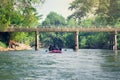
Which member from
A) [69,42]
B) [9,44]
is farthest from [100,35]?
[9,44]

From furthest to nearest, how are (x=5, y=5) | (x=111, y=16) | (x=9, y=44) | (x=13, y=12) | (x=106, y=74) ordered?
Result: (x=111, y=16) → (x=9, y=44) → (x=13, y=12) → (x=5, y=5) → (x=106, y=74)

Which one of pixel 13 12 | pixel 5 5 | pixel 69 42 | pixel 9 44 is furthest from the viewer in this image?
pixel 69 42

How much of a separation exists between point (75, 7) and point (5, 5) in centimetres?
10860

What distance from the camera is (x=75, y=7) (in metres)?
193

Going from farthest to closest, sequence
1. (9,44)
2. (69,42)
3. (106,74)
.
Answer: (69,42) < (9,44) < (106,74)

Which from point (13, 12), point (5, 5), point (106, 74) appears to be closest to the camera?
point (106, 74)

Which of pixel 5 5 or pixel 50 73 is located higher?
pixel 5 5

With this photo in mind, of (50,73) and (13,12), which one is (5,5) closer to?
(13,12)

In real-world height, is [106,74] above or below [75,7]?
below

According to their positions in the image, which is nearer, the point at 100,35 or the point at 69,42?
the point at 100,35

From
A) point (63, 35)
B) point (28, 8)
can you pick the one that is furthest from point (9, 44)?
point (63, 35)

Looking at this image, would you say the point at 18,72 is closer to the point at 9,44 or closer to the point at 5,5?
the point at 5,5

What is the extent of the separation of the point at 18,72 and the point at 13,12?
42.7 meters

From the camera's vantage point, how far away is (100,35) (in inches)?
6654
